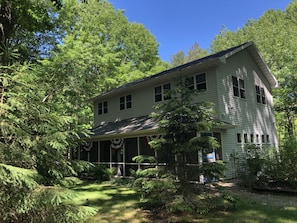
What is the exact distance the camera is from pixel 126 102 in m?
18.9

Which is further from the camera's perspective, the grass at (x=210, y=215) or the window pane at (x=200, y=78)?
the window pane at (x=200, y=78)

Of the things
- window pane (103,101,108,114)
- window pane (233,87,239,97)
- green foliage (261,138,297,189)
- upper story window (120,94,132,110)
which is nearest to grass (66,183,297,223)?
green foliage (261,138,297,189)

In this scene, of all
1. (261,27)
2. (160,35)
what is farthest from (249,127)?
(160,35)

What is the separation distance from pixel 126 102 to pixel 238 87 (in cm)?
818

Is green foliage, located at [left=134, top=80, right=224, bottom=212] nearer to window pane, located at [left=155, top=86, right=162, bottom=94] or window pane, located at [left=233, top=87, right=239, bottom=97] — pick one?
window pane, located at [left=233, top=87, right=239, bottom=97]

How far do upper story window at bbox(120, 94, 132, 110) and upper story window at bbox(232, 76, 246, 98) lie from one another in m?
7.53

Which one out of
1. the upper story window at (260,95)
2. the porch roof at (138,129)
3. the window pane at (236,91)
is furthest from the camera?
the upper story window at (260,95)

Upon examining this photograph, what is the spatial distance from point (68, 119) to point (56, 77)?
4.78ft

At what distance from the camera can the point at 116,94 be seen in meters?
19.6

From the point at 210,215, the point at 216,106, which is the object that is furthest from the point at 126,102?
the point at 210,215

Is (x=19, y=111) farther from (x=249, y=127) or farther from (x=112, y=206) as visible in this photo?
(x=249, y=127)

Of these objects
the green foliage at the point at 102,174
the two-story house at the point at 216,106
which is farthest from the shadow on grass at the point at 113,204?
the two-story house at the point at 216,106

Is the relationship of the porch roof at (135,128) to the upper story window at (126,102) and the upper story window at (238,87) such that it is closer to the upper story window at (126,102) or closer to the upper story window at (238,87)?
the upper story window at (126,102)

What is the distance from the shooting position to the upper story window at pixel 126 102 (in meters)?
18.6
